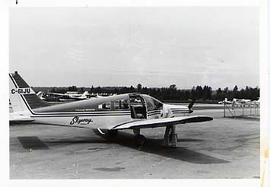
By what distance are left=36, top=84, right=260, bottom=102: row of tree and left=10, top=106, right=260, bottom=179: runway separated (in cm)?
14

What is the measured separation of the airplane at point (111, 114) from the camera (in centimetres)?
260

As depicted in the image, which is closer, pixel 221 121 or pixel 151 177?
pixel 151 177

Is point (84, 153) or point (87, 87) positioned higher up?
point (87, 87)

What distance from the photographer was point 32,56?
2.47 meters

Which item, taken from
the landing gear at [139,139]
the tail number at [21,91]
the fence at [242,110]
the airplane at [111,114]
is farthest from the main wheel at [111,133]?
the fence at [242,110]

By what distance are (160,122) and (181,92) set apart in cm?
26

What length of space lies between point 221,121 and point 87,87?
37.9 inches

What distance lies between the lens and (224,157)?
2.51 meters

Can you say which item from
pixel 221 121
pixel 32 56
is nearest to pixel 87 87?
pixel 32 56

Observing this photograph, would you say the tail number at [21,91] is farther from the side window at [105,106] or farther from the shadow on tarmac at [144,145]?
the side window at [105,106]

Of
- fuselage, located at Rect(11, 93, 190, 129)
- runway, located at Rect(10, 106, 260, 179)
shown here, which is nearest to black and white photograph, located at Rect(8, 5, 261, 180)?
runway, located at Rect(10, 106, 260, 179)
